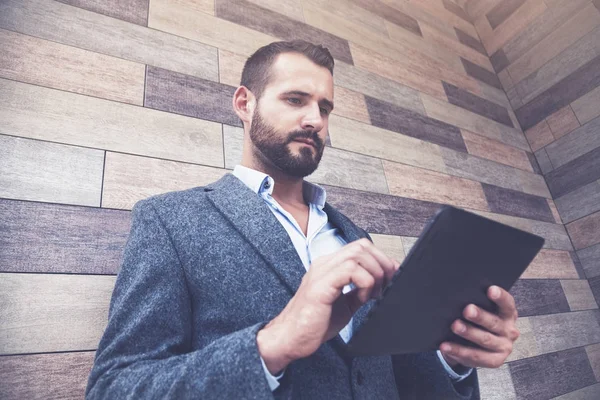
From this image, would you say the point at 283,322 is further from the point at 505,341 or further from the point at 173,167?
the point at 173,167

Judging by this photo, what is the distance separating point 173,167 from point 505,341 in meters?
1.00

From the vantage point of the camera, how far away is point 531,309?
72.5 inches

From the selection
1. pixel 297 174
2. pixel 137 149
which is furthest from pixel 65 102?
pixel 297 174

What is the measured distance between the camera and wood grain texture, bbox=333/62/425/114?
73.4 inches

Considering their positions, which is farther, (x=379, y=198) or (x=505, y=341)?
(x=379, y=198)

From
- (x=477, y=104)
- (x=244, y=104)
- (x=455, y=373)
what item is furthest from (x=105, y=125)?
(x=477, y=104)

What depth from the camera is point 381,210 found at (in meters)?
1.61

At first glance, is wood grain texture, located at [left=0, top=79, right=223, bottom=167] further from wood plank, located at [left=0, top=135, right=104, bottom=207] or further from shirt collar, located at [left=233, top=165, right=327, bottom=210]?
shirt collar, located at [left=233, top=165, right=327, bottom=210]

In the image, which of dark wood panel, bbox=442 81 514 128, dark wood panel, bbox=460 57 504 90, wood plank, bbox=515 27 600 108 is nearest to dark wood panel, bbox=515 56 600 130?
wood plank, bbox=515 27 600 108

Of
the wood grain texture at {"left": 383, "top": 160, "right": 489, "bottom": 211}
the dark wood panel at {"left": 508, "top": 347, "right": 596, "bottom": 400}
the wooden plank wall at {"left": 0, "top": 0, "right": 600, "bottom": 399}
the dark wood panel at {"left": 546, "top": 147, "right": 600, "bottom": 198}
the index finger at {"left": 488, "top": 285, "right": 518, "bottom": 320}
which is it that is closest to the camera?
the index finger at {"left": 488, "top": 285, "right": 518, "bottom": 320}

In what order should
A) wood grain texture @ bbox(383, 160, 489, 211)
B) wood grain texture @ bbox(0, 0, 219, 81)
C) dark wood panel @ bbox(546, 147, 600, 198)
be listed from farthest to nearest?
dark wood panel @ bbox(546, 147, 600, 198), wood grain texture @ bbox(383, 160, 489, 211), wood grain texture @ bbox(0, 0, 219, 81)

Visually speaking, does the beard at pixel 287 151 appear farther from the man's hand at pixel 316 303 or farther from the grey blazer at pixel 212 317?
the man's hand at pixel 316 303

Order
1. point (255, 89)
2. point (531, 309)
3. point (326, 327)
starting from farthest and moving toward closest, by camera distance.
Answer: point (531, 309) < point (255, 89) < point (326, 327)

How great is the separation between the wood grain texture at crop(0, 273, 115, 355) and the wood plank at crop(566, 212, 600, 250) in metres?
2.61
